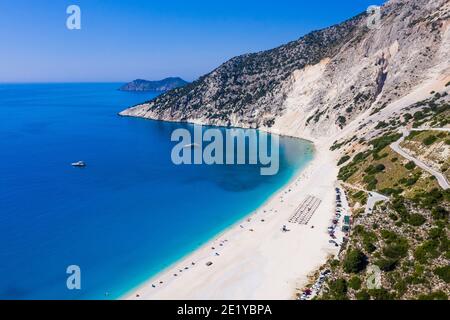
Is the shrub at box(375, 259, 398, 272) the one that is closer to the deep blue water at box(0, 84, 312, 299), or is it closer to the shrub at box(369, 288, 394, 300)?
the shrub at box(369, 288, 394, 300)

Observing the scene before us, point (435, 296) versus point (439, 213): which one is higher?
point (439, 213)

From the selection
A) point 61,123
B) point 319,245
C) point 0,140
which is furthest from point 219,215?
point 61,123

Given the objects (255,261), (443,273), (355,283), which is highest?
(443,273)

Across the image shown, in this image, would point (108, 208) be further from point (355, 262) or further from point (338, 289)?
point (355, 262)

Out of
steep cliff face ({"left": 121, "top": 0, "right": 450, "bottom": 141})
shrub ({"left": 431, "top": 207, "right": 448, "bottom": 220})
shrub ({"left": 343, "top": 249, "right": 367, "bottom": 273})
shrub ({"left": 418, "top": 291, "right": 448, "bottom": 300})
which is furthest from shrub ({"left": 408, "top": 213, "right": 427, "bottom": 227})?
steep cliff face ({"left": 121, "top": 0, "right": 450, "bottom": 141})

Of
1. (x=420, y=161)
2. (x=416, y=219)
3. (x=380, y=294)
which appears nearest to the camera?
(x=380, y=294)

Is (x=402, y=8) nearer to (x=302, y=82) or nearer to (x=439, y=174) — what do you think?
(x=302, y=82)

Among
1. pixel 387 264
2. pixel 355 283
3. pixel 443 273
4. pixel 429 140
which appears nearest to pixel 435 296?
pixel 443 273
